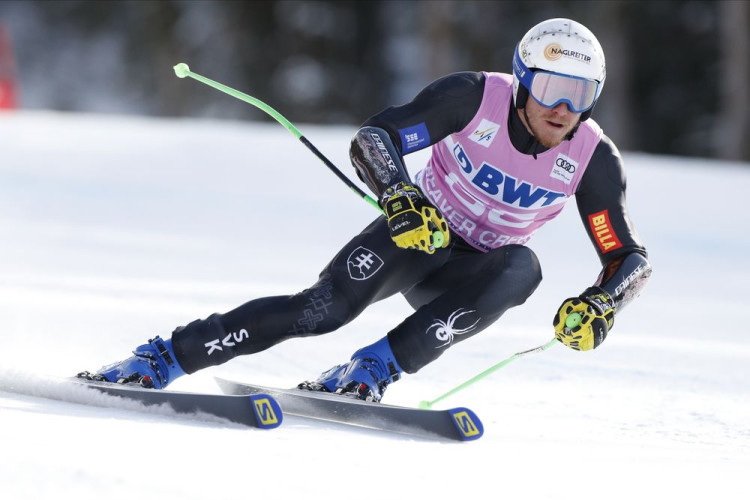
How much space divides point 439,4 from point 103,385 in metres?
14.5

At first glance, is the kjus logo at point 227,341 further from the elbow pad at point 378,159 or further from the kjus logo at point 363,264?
the elbow pad at point 378,159

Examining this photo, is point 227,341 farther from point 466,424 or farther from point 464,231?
point 464,231

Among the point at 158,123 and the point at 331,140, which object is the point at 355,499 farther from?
the point at 158,123

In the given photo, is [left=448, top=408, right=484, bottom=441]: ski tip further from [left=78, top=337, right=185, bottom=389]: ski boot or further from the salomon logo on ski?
[left=78, top=337, right=185, bottom=389]: ski boot

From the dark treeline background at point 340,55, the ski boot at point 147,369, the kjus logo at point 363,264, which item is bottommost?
the ski boot at point 147,369

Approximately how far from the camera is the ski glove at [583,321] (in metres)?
3.57

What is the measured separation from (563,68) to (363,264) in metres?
0.87

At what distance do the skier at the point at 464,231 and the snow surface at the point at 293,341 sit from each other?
349mm

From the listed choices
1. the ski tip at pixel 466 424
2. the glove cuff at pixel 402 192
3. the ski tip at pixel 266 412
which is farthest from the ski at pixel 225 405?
the glove cuff at pixel 402 192

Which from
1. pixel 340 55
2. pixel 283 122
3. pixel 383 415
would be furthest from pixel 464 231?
pixel 340 55

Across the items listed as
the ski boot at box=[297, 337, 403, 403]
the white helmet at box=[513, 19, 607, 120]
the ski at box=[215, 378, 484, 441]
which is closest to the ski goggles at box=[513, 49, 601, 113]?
the white helmet at box=[513, 19, 607, 120]

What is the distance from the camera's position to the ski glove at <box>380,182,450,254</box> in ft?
11.0

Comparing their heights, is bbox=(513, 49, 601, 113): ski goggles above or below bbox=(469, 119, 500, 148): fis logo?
below

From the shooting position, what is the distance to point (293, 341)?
15.9 ft
